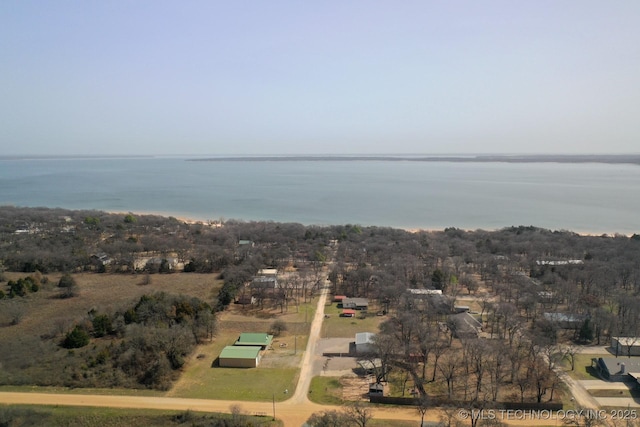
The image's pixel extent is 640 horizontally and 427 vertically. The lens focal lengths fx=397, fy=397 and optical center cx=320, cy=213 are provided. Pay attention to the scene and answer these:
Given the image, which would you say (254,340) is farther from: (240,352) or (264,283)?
(264,283)

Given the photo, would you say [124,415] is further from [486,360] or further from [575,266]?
[575,266]

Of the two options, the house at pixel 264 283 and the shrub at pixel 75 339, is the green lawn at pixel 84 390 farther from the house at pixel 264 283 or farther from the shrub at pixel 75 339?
the house at pixel 264 283

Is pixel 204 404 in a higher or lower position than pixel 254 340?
lower

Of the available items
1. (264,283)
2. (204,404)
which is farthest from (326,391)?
(264,283)

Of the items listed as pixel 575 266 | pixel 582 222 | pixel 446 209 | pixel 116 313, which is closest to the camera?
pixel 116 313

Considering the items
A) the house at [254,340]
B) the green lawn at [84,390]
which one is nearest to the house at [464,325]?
the house at [254,340]

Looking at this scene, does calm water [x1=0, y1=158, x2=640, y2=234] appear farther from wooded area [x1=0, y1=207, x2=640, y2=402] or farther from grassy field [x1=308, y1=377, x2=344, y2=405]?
grassy field [x1=308, y1=377, x2=344, y2=405]

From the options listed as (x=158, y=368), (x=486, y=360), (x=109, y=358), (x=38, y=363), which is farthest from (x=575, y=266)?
(x=38, y=363)
